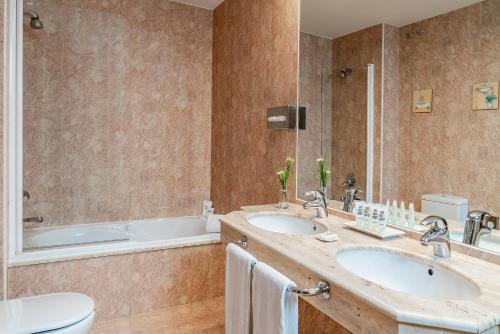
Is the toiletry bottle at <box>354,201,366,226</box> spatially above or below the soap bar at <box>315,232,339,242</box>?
above

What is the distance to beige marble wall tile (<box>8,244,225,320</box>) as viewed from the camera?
221 cm

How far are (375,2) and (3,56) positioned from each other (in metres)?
2.08

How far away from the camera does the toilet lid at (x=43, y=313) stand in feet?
5.06

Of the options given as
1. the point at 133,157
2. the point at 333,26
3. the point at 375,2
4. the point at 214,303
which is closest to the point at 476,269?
the point at 375,2

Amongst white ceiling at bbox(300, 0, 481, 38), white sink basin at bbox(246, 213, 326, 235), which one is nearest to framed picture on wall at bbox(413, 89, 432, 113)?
white ceiling at bbox(300, 0, 481, 38)

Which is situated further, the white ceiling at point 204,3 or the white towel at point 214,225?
the white ceiling at point 204,3

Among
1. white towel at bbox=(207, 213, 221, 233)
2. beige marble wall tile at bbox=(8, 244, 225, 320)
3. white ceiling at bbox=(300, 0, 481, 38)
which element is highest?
white ceiling at bbox=(300, 0, 481, 38)

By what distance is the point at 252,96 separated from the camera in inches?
112

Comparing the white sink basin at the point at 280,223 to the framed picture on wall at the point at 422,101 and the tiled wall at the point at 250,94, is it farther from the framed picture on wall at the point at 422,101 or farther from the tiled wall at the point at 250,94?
the framed picture on wall at the point at 422,101

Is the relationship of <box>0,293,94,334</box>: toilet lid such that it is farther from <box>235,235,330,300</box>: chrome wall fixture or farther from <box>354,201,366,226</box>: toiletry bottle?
<box>354,201,366,226</box>: toiletry bottle

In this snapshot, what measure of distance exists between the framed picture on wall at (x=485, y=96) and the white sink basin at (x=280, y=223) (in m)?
0.99

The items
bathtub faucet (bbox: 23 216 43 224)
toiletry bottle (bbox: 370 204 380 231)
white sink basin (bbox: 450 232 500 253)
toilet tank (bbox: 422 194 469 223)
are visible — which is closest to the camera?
white sink basin (bbox: 450 232 500 253)

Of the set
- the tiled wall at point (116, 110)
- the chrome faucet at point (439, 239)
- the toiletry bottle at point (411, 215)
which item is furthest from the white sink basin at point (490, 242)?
the tiled wall at point (116, 110)

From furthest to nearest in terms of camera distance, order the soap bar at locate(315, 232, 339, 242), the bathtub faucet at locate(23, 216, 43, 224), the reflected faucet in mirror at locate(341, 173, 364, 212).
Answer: the bathtub faucet at locate(23, 216, 43, 224) < the reflected faucet in mirror at locate(341, 173, 364, 212) < the soap bar at locate(315, 232, 339, 242)
